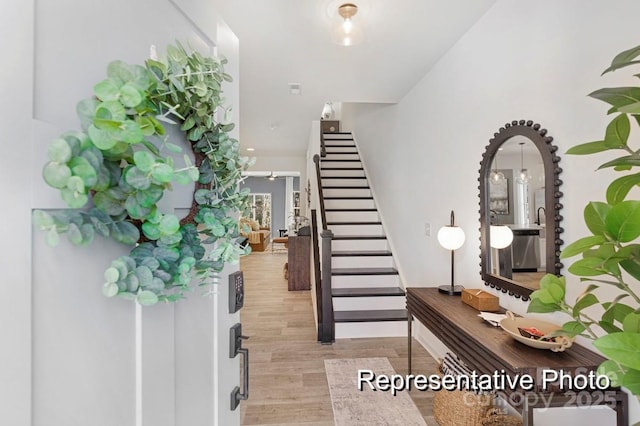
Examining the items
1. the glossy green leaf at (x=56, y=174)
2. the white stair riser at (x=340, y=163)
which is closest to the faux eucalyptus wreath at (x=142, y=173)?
the glossy green leaf at (x=56, y=174)

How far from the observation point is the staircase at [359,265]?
3.45 metres

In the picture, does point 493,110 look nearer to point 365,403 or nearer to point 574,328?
point 574,328

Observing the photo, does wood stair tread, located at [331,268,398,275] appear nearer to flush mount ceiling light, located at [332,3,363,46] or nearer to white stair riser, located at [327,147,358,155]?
flush mount ceiling light, located at [332,3,363,46]

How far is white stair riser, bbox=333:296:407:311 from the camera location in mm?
3658

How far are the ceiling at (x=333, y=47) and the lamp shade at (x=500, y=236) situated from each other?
4.91 ft

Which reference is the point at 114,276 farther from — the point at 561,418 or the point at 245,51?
the point at 245,51

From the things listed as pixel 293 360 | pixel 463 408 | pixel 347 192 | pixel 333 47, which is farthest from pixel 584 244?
pixel 347 192

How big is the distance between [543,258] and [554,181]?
16.6 inches

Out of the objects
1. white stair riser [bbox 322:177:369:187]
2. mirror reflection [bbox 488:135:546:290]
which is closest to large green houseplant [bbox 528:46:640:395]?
mirror reflection [bbox 488:135:546:290]

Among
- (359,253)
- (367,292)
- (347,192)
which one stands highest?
(347,192)

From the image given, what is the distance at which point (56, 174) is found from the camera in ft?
1.36

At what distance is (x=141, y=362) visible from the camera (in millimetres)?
676

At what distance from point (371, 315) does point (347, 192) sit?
2.52m

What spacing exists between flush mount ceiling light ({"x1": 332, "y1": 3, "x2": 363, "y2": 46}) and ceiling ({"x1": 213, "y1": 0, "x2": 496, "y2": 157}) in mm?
68
